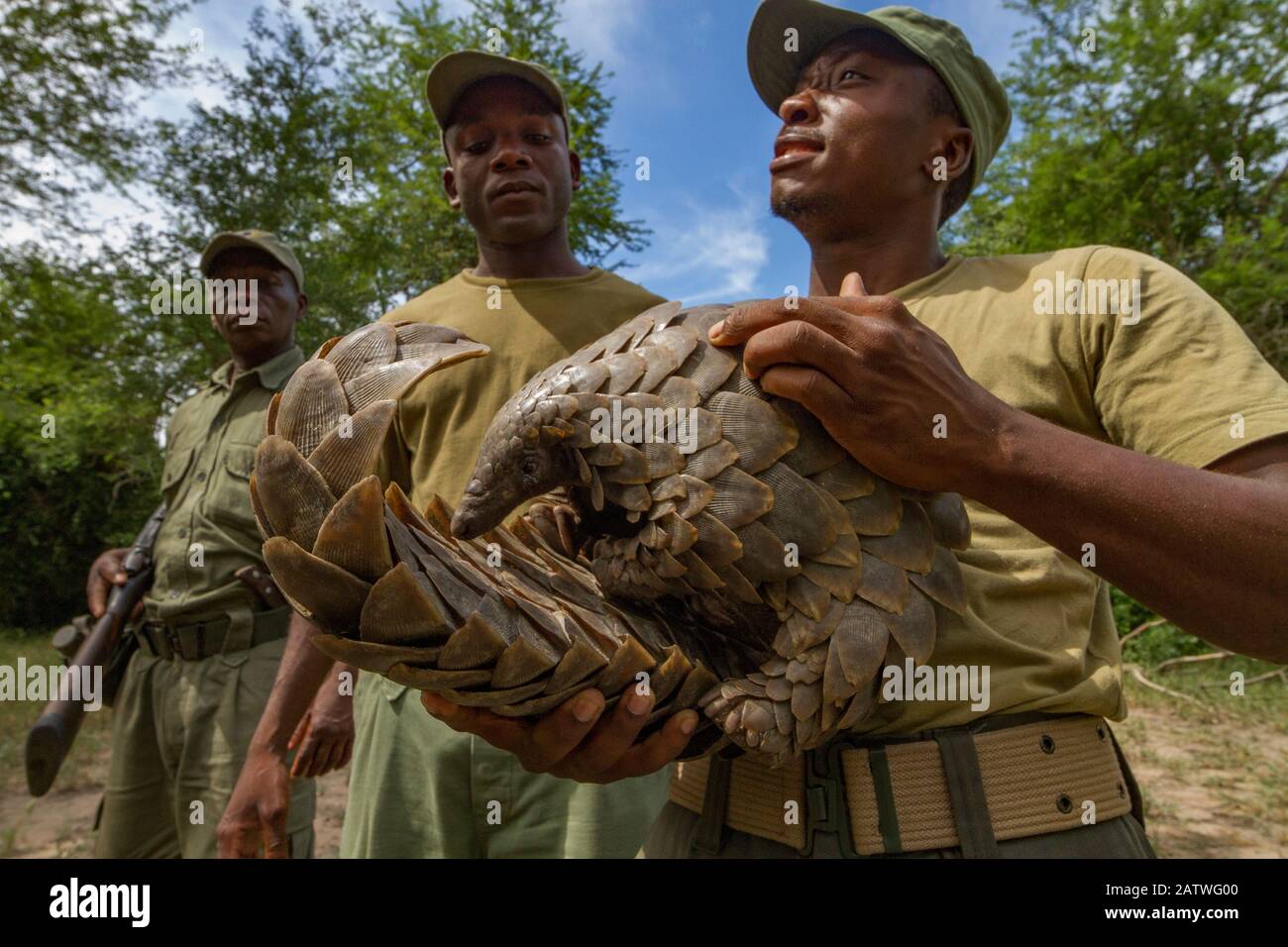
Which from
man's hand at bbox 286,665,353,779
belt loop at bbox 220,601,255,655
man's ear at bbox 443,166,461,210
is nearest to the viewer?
man's hand at bbox 286,665,353,779

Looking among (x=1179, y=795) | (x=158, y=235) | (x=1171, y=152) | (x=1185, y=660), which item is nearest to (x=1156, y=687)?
(x=1185, y=660)

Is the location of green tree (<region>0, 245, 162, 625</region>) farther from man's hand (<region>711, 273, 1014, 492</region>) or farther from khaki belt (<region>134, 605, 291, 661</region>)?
man's hand (<region>711, 273, 1014, 492</region>)

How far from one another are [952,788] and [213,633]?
3.41 metres

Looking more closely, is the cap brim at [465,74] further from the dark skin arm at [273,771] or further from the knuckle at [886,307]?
the knuckle at [886,307]

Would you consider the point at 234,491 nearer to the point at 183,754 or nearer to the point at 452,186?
the point at 183,754

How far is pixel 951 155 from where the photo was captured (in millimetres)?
1689

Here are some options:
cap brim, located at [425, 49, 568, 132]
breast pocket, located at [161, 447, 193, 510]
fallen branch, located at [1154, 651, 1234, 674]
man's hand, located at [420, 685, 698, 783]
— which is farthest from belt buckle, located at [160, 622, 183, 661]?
fallen branch, located at [1154, 651, 1234, 674]

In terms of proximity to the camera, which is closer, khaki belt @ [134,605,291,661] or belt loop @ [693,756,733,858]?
belt loop @ [693,756,733,858]

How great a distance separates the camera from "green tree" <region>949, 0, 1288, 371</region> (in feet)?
31.7

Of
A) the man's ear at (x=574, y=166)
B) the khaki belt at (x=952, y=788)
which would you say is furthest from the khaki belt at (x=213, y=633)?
the khaki belt at (x=952, y=788)

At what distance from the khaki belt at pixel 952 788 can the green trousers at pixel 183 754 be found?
2795 mm

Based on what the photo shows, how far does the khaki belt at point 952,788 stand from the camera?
125 cm

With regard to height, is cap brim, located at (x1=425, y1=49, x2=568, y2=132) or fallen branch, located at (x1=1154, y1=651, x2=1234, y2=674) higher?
cap brim, located at (x1=425, y1=49, x2=568, y2=132)

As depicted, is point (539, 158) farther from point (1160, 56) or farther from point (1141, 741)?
point (1160, 56)
